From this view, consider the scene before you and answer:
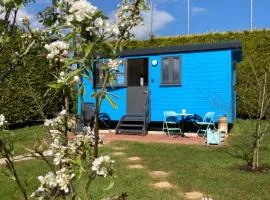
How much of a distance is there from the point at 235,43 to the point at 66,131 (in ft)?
39.4

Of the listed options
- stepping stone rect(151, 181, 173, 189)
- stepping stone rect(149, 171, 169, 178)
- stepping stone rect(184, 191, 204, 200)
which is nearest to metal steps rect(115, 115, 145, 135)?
stepping stone rect(149, 171, 169, 178)

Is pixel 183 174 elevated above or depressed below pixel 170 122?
below

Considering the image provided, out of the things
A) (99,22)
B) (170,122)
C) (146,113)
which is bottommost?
(170,122)

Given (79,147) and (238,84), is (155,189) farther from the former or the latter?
(238,84)

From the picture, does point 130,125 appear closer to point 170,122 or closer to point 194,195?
point 170,122

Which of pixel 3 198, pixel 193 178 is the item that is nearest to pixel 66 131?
pixel 3 198

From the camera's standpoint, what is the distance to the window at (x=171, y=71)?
1477 cm

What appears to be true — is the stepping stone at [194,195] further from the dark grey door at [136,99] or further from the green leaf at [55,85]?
the dark grey door at [136,99]

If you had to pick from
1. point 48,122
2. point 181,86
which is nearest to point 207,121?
point 181,86

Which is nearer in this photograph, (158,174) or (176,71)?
(158,174)

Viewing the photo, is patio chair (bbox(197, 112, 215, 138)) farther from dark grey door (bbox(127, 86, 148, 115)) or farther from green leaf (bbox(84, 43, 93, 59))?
green leaf (bbox(84, 43, 93, 59))

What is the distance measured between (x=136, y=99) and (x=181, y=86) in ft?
5.41

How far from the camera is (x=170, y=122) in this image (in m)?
14.0

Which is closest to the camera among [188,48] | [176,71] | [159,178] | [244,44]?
[159,178]
